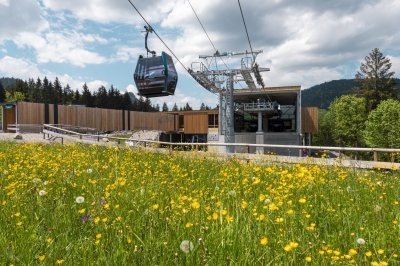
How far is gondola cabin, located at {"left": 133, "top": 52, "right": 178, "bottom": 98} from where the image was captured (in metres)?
16.4

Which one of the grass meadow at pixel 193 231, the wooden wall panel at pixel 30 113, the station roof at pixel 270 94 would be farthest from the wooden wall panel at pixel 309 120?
the grass meadow at pixel 193 231

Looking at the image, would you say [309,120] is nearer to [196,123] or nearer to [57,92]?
[196,123]

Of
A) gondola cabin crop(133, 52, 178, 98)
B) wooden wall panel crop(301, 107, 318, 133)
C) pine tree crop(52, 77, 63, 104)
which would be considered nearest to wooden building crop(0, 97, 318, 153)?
wooden wall panel crop(301, 107, 318, 133)

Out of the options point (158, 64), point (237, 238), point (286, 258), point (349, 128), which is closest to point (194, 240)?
point (237, 238)

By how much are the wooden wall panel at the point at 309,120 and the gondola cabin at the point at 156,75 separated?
129 feet

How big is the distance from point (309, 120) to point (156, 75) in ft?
134

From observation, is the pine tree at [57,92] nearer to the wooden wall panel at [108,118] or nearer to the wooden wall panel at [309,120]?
the wooden wall panel at [108,118]

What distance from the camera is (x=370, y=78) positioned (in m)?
73.4

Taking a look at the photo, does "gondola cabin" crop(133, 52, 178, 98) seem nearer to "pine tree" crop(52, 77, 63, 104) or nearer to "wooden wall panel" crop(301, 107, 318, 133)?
"wooden wall panel" crop(301, 107, 318, 133)

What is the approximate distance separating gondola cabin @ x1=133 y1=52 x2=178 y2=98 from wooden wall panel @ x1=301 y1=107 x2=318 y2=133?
3934 cm

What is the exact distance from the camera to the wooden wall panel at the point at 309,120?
174ft

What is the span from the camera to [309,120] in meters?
53.2

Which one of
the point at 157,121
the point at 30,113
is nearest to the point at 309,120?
the point at 157,121

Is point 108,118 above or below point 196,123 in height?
above
